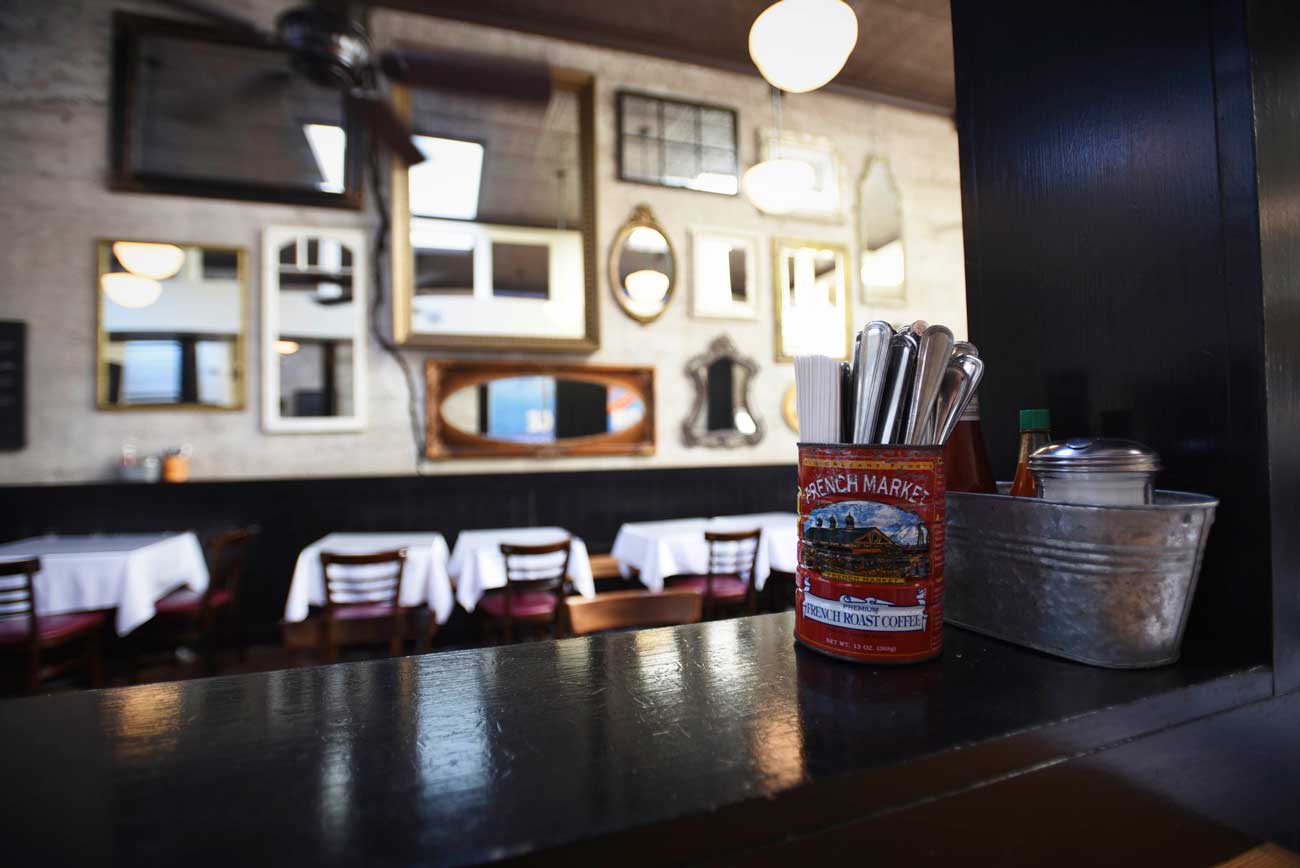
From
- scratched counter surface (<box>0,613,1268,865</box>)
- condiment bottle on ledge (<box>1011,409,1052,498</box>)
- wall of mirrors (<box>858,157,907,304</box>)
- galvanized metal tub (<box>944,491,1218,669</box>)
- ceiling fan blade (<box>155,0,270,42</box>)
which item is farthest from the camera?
wall of mirrors (<box>858,157,907,304</box>)

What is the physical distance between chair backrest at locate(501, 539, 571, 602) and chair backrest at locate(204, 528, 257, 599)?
1.57 meters

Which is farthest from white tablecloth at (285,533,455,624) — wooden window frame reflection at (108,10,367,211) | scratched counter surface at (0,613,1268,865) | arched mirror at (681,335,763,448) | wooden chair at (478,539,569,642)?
scratched counter surface at (0,613,1268,865)

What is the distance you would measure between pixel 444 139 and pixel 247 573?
10.8ft

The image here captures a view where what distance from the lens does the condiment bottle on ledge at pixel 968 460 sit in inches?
31.1

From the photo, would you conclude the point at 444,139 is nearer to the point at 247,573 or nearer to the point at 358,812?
the point at 247,573

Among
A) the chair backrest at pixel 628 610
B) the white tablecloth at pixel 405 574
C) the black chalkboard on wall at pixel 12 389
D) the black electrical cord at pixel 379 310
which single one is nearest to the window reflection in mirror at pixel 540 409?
the black electrical cord at pixel 379 310

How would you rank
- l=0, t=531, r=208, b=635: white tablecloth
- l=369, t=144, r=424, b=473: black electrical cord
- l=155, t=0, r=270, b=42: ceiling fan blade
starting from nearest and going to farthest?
1. l=0, t=531, r=208, b=635: white tablecloth
2. l=155, t=0, r=270, b=42: ceiling fan blade
3. l=369, t=144, r=424, b=473: black electrical cord

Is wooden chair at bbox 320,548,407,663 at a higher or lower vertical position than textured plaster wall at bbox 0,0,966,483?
lower

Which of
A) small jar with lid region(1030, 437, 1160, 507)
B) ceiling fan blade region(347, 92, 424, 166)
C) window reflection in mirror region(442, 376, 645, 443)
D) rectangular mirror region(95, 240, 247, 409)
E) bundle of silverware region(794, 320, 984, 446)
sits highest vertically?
ceiling fan blade region(347, 92, 424, 166)

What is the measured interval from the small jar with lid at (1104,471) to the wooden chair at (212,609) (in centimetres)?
383

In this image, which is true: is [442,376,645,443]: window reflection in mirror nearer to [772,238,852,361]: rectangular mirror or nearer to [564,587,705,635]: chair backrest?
[772,238,852,361]: rectangular mirror

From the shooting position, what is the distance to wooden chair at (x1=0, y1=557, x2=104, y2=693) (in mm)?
2652

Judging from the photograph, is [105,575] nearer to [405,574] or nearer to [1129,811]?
[405,574]

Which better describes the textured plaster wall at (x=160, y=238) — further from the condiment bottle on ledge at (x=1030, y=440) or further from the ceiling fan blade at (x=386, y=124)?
the condiment bottle on ledge at (x=1030, y=440)
